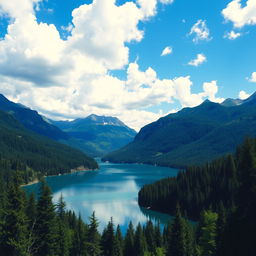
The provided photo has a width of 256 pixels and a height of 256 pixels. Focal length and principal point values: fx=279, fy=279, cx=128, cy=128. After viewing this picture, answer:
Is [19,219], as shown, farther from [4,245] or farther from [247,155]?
[247,155]

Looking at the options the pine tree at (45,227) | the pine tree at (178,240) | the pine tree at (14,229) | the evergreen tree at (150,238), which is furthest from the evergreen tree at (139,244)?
the pine tree at (14,229)

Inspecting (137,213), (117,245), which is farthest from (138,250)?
(137,213)

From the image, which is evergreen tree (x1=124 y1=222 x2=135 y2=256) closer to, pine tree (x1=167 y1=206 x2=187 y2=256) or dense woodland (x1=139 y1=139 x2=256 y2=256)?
pine tree (x1=167 y1=206 x2=187 y2=256)

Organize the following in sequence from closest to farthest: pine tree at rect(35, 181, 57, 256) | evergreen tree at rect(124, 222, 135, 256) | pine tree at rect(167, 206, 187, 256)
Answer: pine tree at rect(35, 181, 57, 256), pine tree at rect(167, 206, 187, 256), evergreen tree at rect(124, 222, 135, 256)

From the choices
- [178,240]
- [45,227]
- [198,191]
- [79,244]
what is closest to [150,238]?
Answer: [79,244]

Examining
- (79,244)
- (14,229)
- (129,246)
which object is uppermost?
(14,229)

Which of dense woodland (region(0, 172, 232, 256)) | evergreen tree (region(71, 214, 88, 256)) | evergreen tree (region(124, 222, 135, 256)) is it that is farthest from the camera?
evergreen tree (region(124, 222, 135, 256))

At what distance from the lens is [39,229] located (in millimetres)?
37125

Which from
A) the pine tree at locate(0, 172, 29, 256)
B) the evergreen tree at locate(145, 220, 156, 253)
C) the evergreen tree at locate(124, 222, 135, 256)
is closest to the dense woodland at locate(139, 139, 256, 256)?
the evergreen tree at locate(145, 220, 156, 253)

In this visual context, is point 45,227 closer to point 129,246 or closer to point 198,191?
point 129,246

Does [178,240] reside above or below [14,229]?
below

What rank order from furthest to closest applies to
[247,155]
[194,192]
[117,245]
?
[194,192]
[117,245]
[247,155]

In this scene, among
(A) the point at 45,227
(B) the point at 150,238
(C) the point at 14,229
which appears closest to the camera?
(C) the point at 14,229

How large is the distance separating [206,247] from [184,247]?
5.03 m
